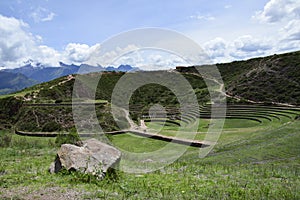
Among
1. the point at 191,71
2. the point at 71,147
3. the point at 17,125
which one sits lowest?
the point at 17,125

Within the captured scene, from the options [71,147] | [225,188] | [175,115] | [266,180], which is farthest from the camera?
[175,115]

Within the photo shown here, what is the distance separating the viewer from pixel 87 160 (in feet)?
30.2

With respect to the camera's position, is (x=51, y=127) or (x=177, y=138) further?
(x=51, y=127)

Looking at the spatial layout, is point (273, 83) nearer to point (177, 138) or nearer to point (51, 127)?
point (177, 138)

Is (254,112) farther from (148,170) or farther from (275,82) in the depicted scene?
(148,170)

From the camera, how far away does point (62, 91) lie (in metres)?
67.4

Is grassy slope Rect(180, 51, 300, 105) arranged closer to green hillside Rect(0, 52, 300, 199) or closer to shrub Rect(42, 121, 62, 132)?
green hillside Rect(0, 52, 300, 199)

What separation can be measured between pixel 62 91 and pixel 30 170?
2364 inches

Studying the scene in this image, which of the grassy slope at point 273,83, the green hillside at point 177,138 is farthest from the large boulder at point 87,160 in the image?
the grassy slope at point 273,83

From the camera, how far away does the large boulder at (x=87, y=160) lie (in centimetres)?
890

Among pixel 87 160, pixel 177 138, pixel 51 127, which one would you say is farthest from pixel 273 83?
pixel 87 160

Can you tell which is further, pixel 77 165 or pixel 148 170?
pixel 148 170

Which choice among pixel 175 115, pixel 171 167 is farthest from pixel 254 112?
pixel 171 167

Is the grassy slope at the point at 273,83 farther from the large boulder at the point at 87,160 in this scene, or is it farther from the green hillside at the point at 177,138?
the large boulder at the point at 87,160
